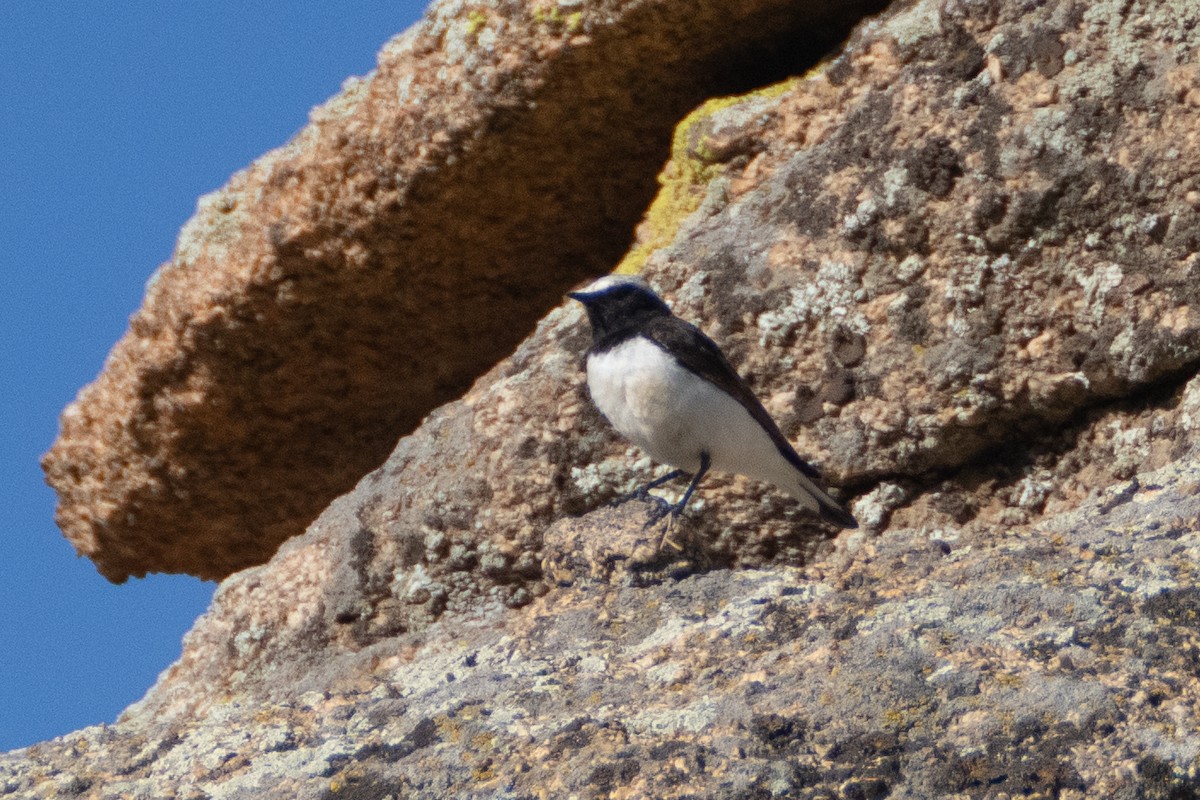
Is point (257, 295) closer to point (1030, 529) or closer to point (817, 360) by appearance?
point (817, 360)

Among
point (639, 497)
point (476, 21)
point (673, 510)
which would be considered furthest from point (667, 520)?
point (476, 21)

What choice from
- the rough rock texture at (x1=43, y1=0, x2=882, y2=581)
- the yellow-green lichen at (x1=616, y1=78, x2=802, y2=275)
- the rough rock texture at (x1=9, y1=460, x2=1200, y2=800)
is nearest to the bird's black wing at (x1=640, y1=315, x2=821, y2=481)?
the yellow-green lichen at (x1=616, y1=78, x2=802, y2=275)

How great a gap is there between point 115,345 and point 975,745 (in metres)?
6.41

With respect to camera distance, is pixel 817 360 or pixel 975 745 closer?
pixel 975 745

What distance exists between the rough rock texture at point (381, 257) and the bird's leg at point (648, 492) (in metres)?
2.00

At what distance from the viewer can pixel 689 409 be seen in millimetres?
5305

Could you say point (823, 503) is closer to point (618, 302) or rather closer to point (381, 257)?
point (618, 302)

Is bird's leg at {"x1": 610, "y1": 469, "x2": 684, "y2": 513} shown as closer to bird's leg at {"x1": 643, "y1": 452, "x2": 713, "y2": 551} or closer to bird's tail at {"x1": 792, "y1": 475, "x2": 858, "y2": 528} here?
bird's leg at {"x1": 643, "y1": 452, "x2": 713, "y2": 551}

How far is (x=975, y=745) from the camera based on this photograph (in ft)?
8.77

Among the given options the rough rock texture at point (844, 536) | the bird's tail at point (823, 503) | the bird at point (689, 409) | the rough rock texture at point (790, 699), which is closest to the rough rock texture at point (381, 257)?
the rough rock texture at point (844, 536)

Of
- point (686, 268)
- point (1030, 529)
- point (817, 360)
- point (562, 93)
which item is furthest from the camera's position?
point (562, 93)

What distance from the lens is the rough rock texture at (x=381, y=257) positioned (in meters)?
6.46

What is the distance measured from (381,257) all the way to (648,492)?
2.22 metres

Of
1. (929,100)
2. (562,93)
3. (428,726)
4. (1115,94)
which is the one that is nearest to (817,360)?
(929,100)
